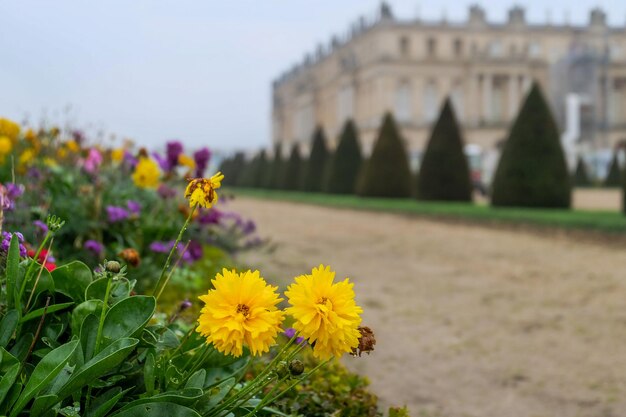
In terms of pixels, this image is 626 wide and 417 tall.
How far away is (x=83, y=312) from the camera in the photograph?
1.44 meters

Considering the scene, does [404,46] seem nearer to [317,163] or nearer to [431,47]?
[431,47]

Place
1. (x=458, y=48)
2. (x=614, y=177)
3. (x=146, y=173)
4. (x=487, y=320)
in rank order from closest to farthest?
1. (x=146, y=173)
2. (x=487, y=320)
3. (x=614, y=177)
4. (x=458, y=48)

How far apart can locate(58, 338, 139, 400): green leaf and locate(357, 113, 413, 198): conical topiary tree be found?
17036 millimetres

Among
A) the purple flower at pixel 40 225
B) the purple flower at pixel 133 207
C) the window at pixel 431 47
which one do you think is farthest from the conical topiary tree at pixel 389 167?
the window at pixel 431 47

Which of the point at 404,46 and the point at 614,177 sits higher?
the point at 404,46

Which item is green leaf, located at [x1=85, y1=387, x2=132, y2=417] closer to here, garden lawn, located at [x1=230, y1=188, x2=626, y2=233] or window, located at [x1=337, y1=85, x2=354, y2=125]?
garden lawn, located at [x1=230, y1=188, x2=626, y2=233]

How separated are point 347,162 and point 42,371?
20544mm

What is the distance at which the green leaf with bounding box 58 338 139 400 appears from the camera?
4.09 ft

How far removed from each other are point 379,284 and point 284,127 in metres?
Result: 65.8

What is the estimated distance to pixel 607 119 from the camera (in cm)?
4728

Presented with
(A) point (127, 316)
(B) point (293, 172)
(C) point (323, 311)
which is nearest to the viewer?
(C) point (323, 311)

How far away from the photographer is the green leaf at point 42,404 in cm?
121

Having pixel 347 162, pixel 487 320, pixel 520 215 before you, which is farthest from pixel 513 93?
pixel 487 320

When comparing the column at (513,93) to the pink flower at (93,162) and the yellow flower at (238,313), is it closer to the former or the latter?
the pink flower at (93,162)
